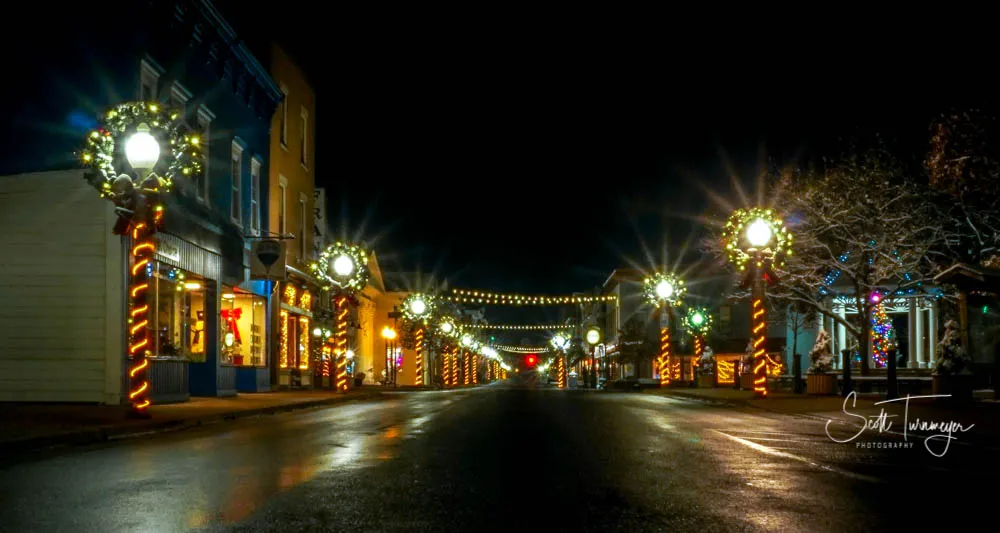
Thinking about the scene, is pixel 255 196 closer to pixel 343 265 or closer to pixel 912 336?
pixel 343 265

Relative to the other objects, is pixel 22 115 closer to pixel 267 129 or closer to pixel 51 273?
pixel 51 273

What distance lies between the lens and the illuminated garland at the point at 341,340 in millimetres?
37312

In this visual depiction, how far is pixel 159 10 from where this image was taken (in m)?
24.9

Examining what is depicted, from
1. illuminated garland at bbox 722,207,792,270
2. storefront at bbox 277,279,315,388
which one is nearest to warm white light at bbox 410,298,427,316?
storefront at bbox 277,279,315,388

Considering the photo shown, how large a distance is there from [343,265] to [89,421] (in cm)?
1959

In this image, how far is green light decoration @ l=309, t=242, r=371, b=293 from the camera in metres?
36.8

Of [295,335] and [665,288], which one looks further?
[665,288]

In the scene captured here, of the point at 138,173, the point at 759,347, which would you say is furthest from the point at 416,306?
the point at 138,173

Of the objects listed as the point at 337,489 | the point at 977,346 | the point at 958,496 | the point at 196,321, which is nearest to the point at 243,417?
the point at 196,321

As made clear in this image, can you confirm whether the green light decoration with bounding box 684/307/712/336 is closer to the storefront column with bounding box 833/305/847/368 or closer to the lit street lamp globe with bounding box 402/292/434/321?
the storefront column with bounding box 833/305/847/368

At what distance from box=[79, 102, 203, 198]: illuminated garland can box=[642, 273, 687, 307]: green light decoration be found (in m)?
28.1

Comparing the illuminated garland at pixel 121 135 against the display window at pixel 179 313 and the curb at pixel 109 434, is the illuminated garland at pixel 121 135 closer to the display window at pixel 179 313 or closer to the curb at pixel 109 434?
the curb at pixel 109 434

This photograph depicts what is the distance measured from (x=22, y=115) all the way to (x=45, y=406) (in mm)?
6501

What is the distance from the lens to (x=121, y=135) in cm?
1889
